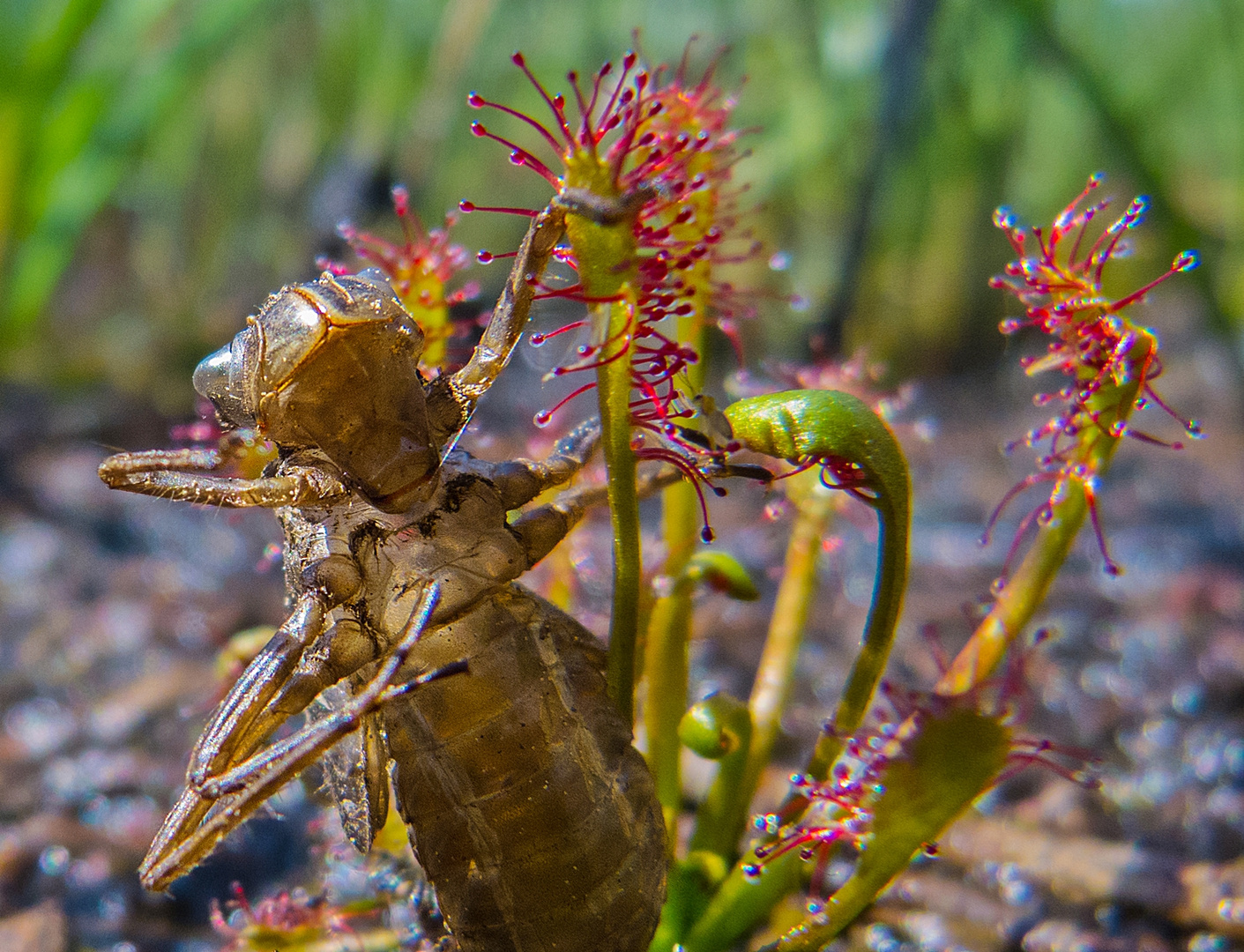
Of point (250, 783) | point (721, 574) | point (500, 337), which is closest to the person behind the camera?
point (250, 783)

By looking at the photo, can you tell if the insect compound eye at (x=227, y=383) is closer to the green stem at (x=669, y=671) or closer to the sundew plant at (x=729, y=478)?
the sundew plant at (x=729, y=478)

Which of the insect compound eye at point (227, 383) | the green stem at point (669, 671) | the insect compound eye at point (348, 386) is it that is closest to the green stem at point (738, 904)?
the green stem at point (669, 671)

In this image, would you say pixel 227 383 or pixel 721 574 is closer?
pixel 227 383

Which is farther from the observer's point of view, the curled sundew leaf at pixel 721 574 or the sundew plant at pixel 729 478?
the curled sundew leaf at pixel 721 574

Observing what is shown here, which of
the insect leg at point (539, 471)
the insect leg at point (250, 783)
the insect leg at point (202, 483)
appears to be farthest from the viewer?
the insect leg at point (539, 471)

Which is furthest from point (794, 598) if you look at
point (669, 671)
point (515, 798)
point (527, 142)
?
point (527, 142)

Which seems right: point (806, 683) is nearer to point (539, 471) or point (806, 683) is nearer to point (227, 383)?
point (539, 471)

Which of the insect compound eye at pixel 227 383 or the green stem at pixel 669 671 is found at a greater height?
the insect compound eye at pixel 227 383
